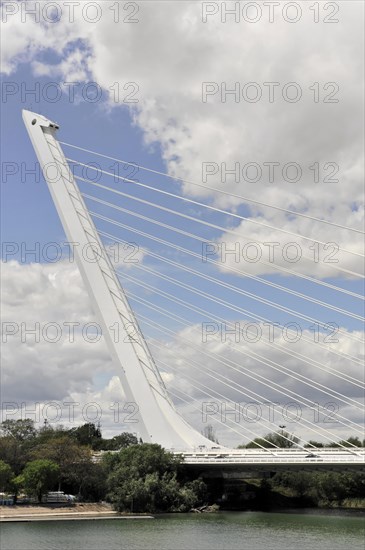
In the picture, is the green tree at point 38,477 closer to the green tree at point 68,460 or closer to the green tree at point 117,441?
the green tree at point 68,460

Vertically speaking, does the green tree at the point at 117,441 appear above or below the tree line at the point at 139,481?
above

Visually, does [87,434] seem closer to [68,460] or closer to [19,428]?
[19,428]

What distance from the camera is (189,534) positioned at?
28172 mm

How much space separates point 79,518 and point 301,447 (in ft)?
46.4

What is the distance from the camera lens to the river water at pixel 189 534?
2511cm

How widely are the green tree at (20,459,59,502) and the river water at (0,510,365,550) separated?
552 cm

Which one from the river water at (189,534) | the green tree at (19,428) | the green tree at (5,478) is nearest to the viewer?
the river water at (189,534)

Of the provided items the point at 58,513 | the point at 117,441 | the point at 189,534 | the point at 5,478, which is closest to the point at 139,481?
the point at 58,513

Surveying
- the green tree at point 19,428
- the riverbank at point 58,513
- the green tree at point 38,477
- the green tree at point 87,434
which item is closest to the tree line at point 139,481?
the green tree at point 38,477

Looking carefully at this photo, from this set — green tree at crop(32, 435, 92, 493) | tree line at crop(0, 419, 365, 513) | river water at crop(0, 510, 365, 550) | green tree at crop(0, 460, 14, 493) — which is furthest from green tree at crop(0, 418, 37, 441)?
river water at crop(0, 510, 365, 550)

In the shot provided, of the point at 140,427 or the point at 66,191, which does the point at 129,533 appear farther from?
the point at 66,191

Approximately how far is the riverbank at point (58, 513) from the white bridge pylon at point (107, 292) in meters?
5.90

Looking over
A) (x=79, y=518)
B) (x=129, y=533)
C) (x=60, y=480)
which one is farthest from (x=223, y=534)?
(x=60, y=480)

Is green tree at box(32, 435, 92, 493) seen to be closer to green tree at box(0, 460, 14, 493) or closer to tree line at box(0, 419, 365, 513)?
tree line at box(0, 419, 365, 513)
